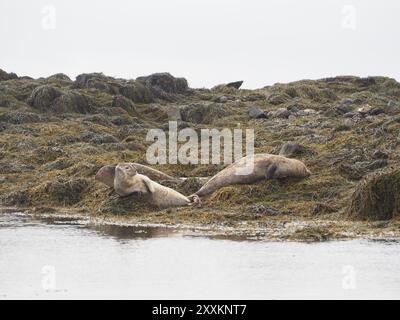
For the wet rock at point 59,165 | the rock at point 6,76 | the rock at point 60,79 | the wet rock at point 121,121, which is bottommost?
the wet rock at point 59,165

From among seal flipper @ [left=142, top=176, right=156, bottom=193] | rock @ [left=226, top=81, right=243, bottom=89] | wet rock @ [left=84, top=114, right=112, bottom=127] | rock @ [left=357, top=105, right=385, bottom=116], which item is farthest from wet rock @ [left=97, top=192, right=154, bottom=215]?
rock @ [left=226, top=81, right=243, bottom=89]

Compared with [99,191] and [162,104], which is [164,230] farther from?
[162,104]

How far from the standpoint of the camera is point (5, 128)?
2434cm

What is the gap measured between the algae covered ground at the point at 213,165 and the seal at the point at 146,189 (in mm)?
192

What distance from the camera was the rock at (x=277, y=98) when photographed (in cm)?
3075

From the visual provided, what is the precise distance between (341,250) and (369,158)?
574 cm

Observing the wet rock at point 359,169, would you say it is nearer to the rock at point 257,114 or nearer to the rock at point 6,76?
the rock at point 257,114

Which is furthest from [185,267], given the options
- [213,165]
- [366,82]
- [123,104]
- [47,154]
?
[366,82]

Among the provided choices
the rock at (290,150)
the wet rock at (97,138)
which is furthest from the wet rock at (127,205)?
the wet rock at (97,138)

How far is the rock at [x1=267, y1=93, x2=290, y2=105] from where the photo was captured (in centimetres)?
3075

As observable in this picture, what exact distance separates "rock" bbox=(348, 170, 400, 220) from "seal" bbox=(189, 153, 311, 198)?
2.36 meters

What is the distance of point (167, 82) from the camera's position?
34.5 metres

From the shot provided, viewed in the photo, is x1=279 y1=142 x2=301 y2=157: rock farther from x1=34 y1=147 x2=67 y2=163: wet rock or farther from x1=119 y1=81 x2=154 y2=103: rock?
x1=119 y1=81 x2=154 y2=103: rock
